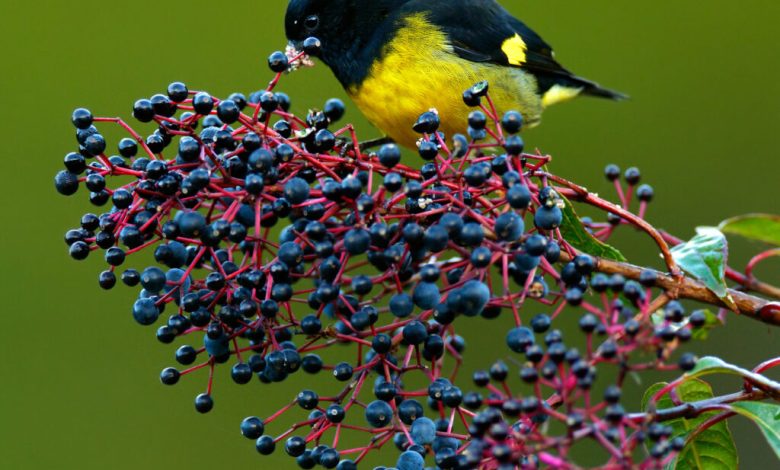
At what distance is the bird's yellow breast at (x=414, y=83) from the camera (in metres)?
2.52

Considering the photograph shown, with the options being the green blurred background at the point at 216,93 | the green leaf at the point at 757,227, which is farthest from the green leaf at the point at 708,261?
the green blurred background at the point at 216,93

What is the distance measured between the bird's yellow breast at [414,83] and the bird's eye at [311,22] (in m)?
0.18

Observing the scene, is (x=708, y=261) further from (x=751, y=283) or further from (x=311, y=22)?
(x=311, y=22)

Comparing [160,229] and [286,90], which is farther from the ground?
[286,90]

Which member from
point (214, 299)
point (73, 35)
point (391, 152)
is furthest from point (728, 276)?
point (73, 35)

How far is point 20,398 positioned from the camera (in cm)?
388

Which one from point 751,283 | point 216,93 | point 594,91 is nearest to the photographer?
point 751,283

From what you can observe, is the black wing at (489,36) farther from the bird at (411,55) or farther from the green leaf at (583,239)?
the green leaf at (583,239)

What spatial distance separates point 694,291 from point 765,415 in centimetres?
22

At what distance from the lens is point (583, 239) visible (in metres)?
1.64

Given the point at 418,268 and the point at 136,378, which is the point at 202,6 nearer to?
the point at 136,378

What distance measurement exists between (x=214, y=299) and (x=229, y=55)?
10.0 feet

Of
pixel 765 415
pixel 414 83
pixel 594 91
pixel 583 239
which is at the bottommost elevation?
pixel 765 415

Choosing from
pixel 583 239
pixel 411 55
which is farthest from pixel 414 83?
pixel 583 239
